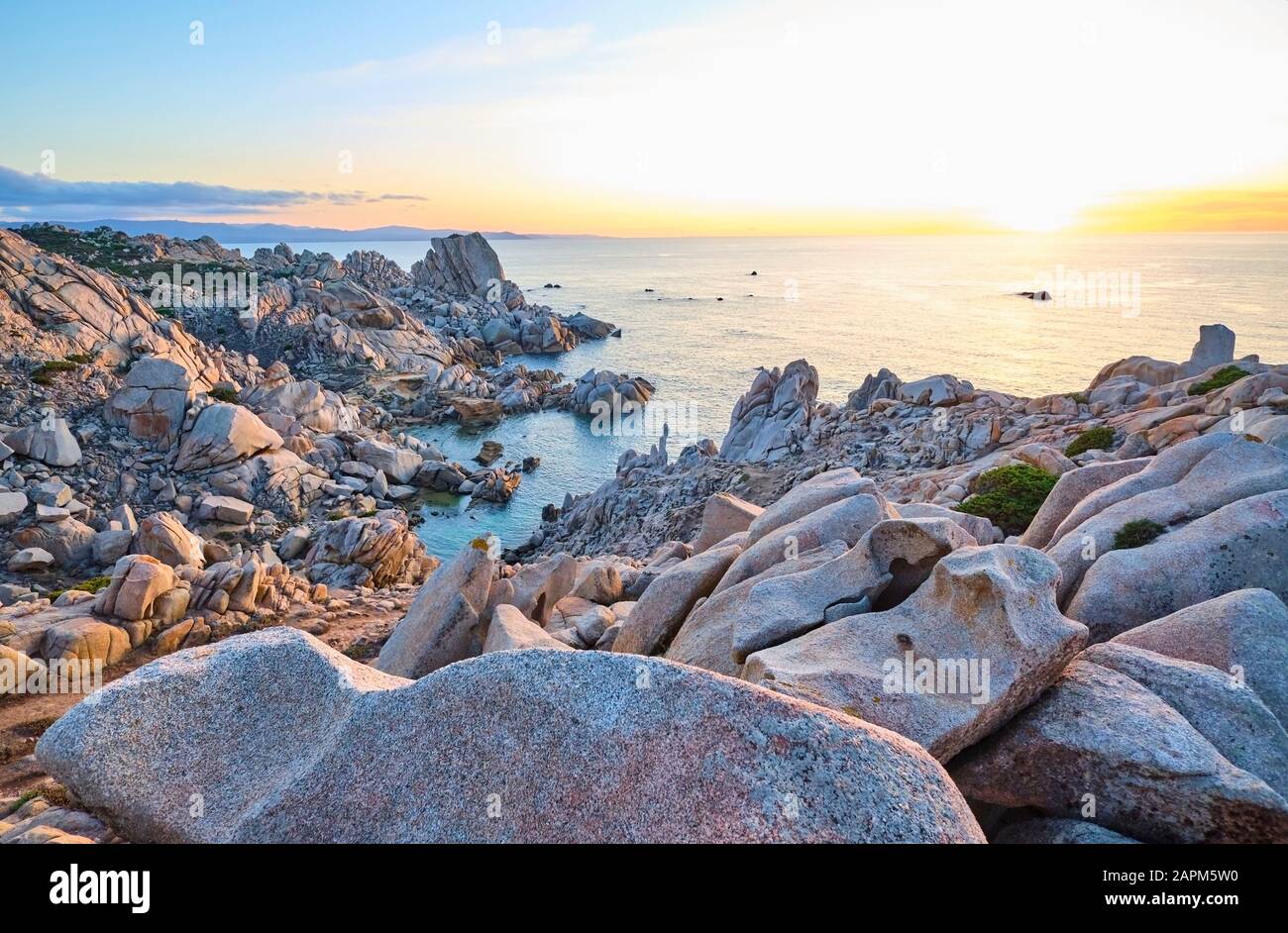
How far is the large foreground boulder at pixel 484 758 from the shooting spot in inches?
223

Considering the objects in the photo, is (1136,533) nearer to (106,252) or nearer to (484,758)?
(484,758)

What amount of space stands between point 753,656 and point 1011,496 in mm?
13583

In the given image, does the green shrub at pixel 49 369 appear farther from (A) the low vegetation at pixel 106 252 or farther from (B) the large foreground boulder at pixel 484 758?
(A) the low vegetation at pixel 106 252

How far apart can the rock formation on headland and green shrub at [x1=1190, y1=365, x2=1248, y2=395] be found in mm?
155

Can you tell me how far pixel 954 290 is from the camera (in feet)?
547

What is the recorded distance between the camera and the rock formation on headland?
240 inches

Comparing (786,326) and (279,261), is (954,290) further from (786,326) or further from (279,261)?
(279,261)

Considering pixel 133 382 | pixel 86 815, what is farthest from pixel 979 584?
pixel 133 382

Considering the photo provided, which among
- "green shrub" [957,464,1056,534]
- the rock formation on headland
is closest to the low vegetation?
the rock formation on headland
